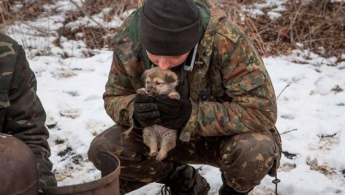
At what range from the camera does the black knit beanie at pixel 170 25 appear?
2.81 metres

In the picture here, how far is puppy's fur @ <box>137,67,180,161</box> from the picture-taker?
3002 mm

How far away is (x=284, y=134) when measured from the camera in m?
4.49

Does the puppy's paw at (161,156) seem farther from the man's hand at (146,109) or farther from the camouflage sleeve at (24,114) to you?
the camouflage sleeve at (24,114)

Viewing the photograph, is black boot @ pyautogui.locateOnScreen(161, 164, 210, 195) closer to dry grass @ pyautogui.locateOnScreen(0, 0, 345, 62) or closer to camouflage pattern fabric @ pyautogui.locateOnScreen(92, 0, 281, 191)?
camouflage pattern fabric @ pyautogui.locateOnScreen(92, 0, 281, 191)

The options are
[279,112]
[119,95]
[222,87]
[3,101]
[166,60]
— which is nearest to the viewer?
[3,101]

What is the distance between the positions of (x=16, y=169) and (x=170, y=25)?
1.14 m

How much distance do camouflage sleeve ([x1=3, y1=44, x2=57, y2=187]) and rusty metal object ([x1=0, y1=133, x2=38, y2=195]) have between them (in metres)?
0.66

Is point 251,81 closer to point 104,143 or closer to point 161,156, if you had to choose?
point 161,156

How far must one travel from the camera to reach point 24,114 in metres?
2.82

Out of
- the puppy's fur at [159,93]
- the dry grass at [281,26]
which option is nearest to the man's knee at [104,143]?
the puppy's fur at [159,93]

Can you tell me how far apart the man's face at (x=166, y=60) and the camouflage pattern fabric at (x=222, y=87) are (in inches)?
4.3

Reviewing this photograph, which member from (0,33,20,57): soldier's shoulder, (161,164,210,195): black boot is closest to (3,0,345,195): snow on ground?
(161,164,210,195): black boot

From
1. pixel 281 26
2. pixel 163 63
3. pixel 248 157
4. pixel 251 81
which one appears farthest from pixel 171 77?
pixel 281 26

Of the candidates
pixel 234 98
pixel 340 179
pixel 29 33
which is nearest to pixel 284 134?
pixel 340 179
